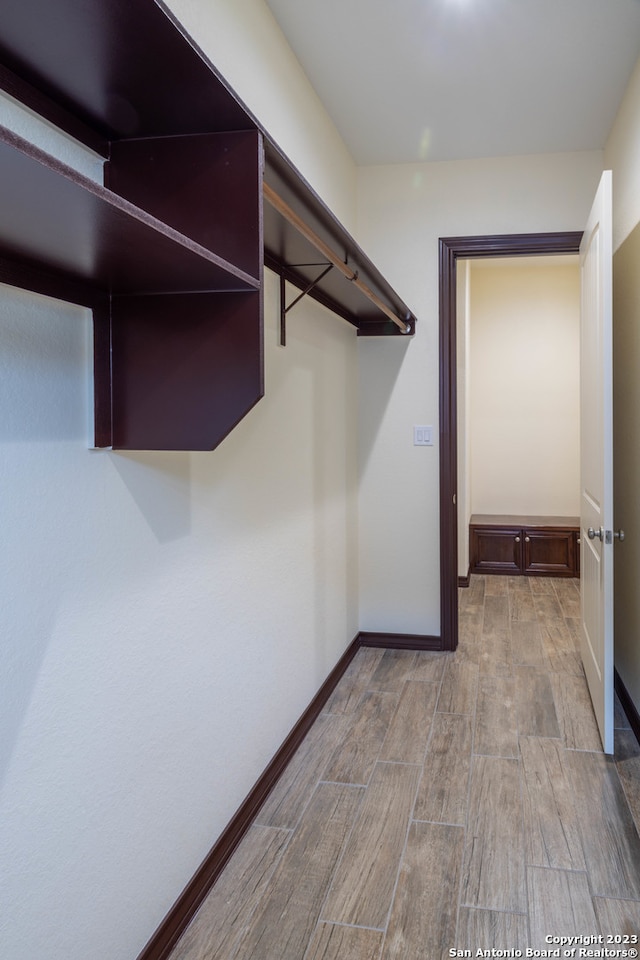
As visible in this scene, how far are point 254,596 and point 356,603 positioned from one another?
5.22 feet

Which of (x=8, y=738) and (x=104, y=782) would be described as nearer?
(x=8, y=738)

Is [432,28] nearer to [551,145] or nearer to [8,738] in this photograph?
[551,145]

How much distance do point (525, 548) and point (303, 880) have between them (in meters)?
3.89

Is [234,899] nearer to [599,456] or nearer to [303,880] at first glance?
[303,880]

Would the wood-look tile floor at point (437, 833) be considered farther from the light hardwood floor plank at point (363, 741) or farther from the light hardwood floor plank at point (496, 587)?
the light hardwood floor plank at point (496, 587)

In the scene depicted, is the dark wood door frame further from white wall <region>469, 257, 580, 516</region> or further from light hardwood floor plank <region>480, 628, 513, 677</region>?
white wall <region>469, 257, 580, 516</region>

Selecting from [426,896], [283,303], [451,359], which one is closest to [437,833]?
[426,896]

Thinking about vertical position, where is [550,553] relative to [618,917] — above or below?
above

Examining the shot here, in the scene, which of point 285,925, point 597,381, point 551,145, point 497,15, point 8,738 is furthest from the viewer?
point 551,145

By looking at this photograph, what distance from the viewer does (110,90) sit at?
1.13 metres

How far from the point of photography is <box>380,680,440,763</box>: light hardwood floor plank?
2.48 m

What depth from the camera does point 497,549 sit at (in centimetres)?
541

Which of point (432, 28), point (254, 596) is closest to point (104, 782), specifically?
point (254, 596)

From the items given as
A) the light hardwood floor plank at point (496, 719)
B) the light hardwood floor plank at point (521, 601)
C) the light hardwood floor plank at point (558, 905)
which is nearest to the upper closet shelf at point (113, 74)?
the light hardwood floor plank at point (558, 905)
